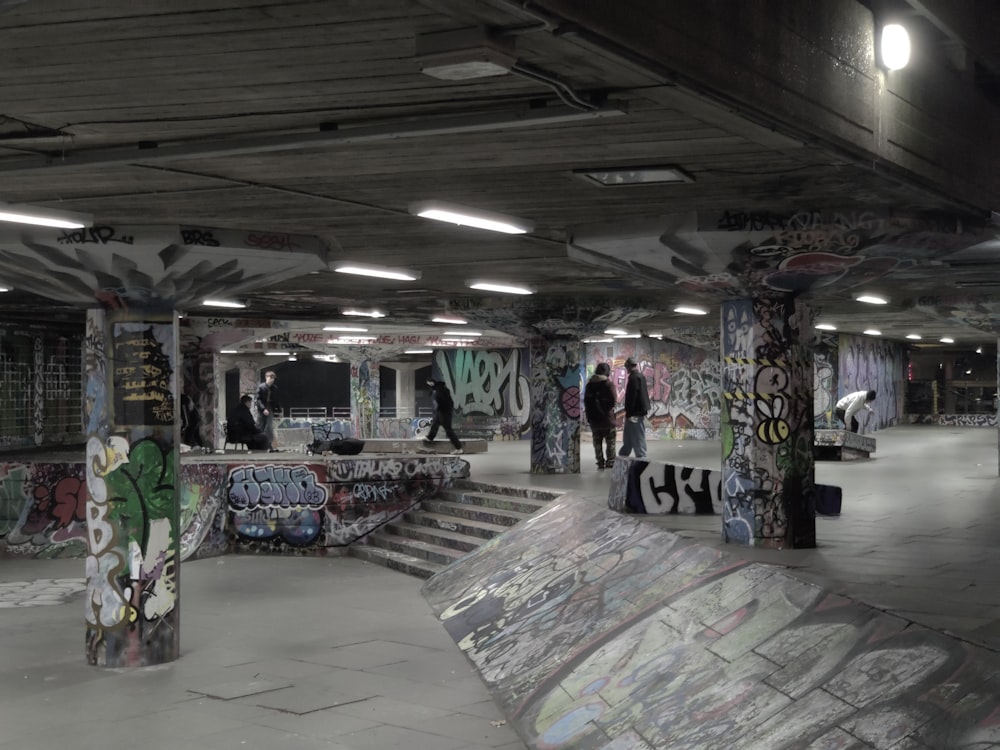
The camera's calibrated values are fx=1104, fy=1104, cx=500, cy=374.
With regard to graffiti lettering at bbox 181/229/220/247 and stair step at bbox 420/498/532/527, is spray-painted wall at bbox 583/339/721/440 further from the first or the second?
graffiti lettering at bbox 181/229/220/247

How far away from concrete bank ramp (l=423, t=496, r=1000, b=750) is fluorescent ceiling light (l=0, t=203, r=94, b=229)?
5673 mm

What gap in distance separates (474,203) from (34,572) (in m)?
11.6

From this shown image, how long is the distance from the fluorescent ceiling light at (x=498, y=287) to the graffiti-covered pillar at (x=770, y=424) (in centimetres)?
567

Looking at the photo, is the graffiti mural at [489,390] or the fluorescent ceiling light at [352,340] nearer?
the fluorescent ceiling light at [352,340]

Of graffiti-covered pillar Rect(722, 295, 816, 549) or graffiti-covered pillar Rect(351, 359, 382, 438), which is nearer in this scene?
graffiti-covered pillar Rect(722, 295, 816, 549)

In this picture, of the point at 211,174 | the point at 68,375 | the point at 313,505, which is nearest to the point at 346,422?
the point at 68,375

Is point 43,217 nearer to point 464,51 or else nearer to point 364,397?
point 464,51

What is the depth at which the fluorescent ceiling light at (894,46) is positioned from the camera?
836 centimetres

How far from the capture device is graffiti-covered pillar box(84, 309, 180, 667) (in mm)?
10930

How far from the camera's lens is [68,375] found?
2791 cm

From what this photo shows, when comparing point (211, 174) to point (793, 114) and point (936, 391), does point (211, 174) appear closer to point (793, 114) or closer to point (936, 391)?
point (793, 114)

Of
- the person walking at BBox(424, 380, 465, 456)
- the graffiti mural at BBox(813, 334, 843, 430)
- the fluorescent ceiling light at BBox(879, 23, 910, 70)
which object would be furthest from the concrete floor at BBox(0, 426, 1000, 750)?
the graffiti mural at BBox(813, 334, 843, 430)

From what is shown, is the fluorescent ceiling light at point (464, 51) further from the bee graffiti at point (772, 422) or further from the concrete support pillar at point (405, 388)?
the concrete support pillar at point (405, 388)

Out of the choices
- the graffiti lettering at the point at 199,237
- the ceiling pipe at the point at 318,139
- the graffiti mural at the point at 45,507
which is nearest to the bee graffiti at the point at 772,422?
the graffiti lettering at the point at 199,237
